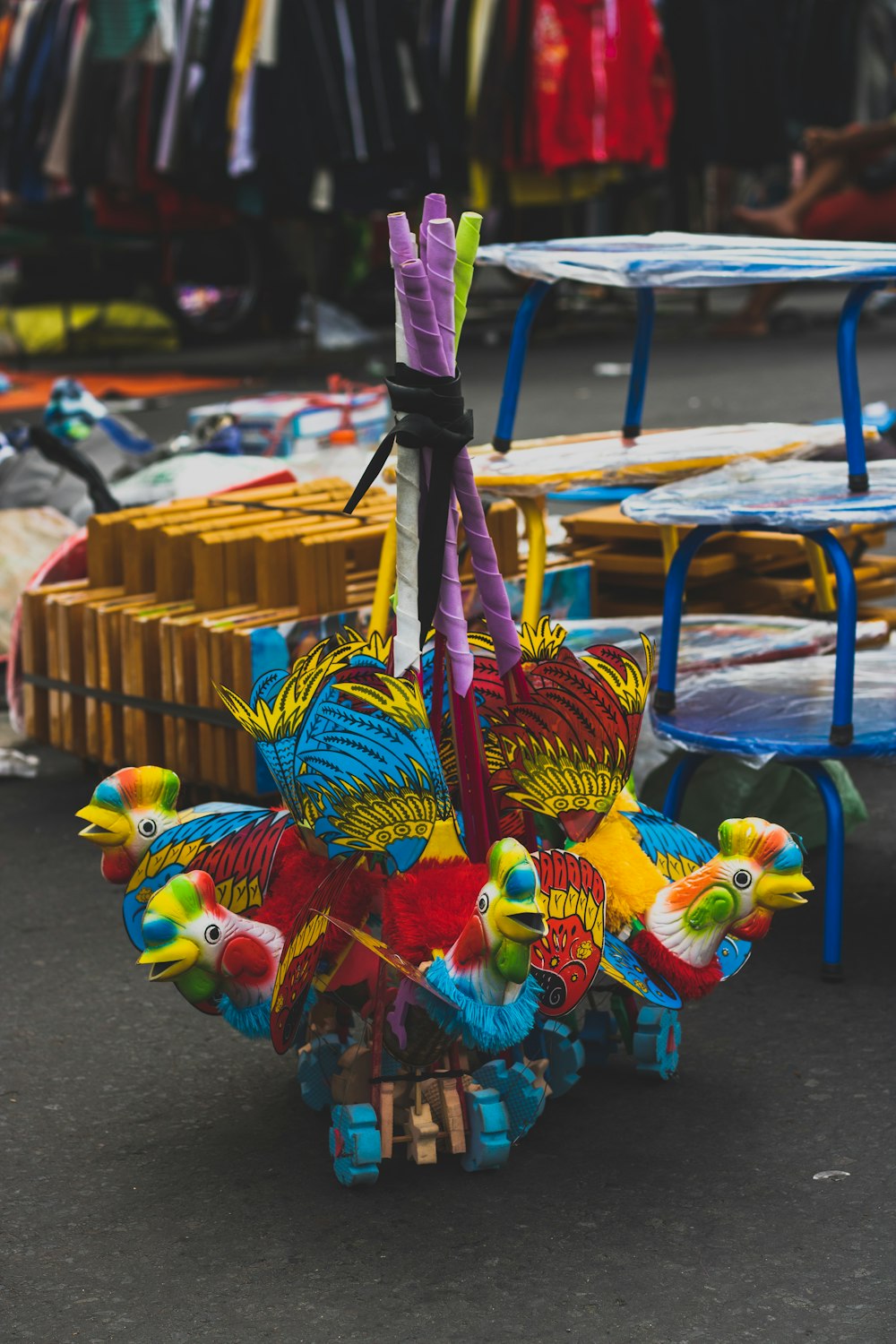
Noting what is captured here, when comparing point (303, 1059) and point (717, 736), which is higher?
point (717, 736)

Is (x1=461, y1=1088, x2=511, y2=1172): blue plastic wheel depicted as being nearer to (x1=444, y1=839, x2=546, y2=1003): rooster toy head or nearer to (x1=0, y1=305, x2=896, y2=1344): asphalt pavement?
(x1=0, y1=305, x2=896, y2=1344): asphalt pavement

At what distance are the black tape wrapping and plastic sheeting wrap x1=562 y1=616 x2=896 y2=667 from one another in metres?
1.58

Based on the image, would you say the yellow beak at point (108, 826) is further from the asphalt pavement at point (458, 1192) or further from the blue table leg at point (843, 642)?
the blue table leg at point (843, 642)

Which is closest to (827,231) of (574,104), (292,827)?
(574,104)

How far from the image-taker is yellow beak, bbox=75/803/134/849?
266 centimetres

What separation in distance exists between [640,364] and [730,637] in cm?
69

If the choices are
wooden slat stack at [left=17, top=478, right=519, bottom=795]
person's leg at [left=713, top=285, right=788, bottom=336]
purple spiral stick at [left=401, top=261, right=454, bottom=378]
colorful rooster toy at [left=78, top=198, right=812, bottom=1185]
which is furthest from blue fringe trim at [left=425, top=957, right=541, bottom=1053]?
person's leg at [left=713, top=285, right=788, bottom=336]

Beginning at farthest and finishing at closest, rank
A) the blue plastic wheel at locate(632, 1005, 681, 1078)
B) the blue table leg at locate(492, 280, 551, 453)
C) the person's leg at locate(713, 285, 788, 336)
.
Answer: the person's leg at locate(713, 285, 788, 336) < the blue table leg at locate(492, 280, 551, 453) < the blue plastic wheel at locate(632, 1005, 681, 1078)

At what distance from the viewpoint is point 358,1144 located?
256cm

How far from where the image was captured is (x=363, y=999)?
106 inches

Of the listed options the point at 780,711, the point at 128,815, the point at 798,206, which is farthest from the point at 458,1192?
the point at 798,206

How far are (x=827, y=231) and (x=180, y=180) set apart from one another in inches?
182

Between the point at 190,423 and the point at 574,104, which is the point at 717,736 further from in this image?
the point at 574,104

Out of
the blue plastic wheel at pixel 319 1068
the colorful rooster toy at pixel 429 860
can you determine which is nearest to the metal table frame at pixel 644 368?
the colorful rooster toy at pixel 429 860
